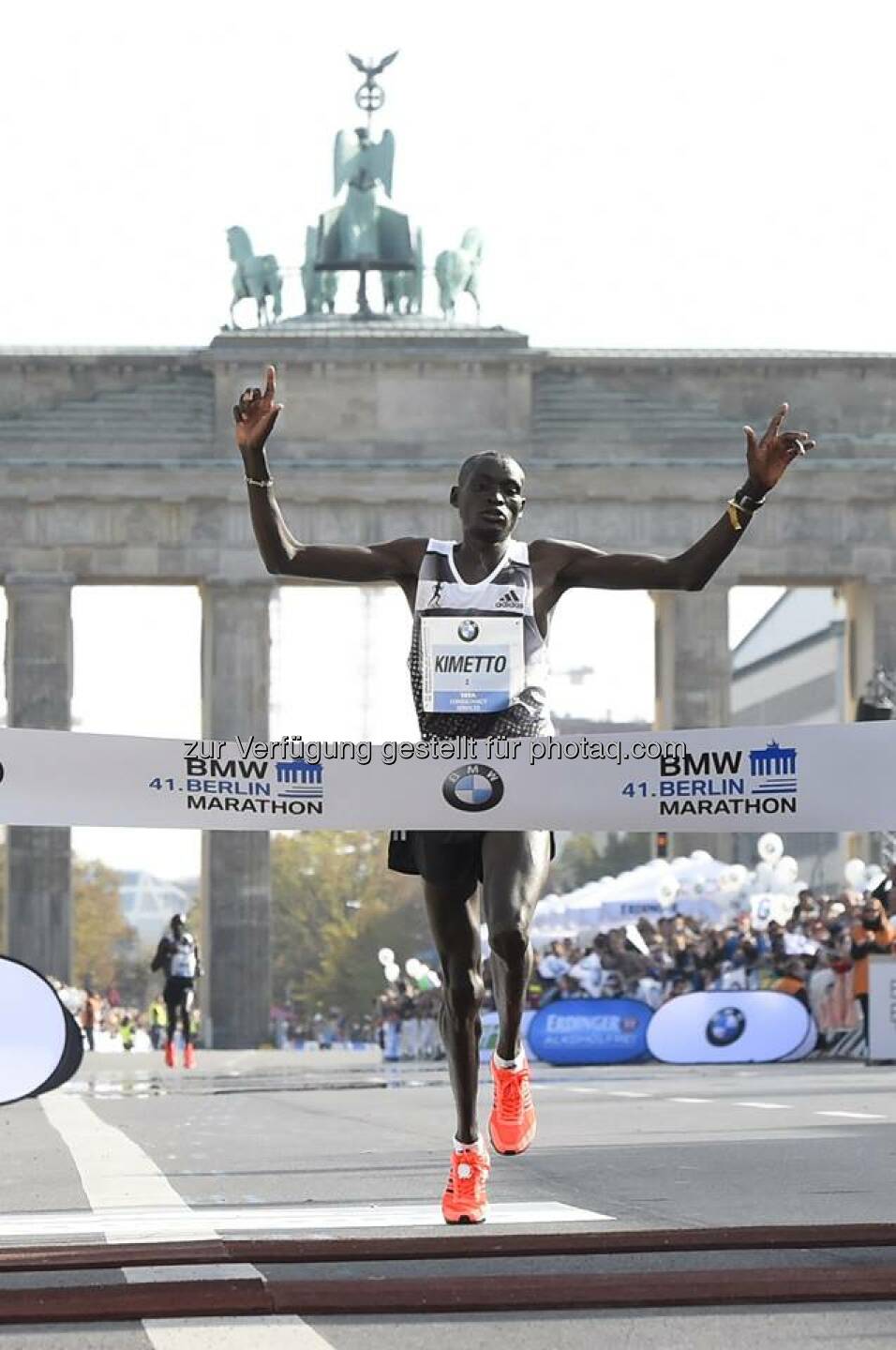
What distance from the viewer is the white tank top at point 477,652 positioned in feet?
28.8

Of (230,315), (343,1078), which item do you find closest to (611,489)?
(230,315)

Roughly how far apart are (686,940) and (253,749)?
3086 centimetres

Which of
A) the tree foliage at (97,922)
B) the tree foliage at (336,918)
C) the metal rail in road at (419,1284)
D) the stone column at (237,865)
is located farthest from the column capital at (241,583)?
the tree foliage at (97,922)

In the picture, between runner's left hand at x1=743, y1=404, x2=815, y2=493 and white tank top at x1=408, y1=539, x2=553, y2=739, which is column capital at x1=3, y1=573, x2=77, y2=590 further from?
runner's left hand at x1=743, y1=404, x2=815, y2=493

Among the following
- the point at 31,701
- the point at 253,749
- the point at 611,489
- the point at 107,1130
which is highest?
the point at 611,489

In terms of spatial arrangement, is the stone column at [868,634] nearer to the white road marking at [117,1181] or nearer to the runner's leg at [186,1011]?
the runner's leg at [186,1011]

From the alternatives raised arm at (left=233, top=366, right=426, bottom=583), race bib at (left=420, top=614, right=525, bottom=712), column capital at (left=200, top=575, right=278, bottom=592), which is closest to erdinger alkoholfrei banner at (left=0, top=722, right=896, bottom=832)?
race bib at (left=420, top=614, right=525, bottom=712)

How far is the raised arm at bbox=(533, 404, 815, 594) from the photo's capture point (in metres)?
8.71

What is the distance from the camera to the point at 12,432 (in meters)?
67.2

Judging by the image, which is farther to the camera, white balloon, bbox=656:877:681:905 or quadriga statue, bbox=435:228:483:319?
quadriga statue, bbox=435:228:483:319

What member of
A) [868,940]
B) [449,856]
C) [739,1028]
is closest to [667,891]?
[739,1028]

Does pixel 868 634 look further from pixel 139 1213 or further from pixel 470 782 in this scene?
pixel 470 782

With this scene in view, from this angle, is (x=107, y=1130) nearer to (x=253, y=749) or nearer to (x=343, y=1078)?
(x=253, y=749)

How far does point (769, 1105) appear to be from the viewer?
1883 cm
